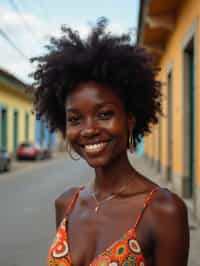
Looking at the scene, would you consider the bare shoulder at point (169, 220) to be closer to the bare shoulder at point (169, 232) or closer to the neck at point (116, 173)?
the bare shoulder at point (169, 232)

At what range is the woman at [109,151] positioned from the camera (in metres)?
1.65

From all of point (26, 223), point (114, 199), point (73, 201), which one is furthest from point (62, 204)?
Answer: point (26, 223)

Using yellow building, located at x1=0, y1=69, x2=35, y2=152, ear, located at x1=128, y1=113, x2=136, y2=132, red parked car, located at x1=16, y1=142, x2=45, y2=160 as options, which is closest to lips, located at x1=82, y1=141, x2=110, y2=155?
ear, located at x1=128, y1=113, x2=136, y2=132

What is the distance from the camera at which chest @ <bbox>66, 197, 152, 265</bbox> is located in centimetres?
165

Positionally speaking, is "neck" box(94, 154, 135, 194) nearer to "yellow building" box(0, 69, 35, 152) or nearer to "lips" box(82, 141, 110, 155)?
"lips" box(82, 141, 110, 155)

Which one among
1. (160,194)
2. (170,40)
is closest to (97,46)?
(160,194)

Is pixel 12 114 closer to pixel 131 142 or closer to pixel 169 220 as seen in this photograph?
pixel 131 142

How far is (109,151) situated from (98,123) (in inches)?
4.3

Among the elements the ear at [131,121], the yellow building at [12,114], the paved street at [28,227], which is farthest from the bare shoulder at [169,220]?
the yellow building at [12,114]

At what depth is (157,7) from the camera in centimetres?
1262

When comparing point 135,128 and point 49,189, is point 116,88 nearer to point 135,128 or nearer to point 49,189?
point 135,128

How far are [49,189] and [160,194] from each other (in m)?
12.2

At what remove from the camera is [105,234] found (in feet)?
5.75

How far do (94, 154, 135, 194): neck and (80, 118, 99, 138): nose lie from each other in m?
0.15
